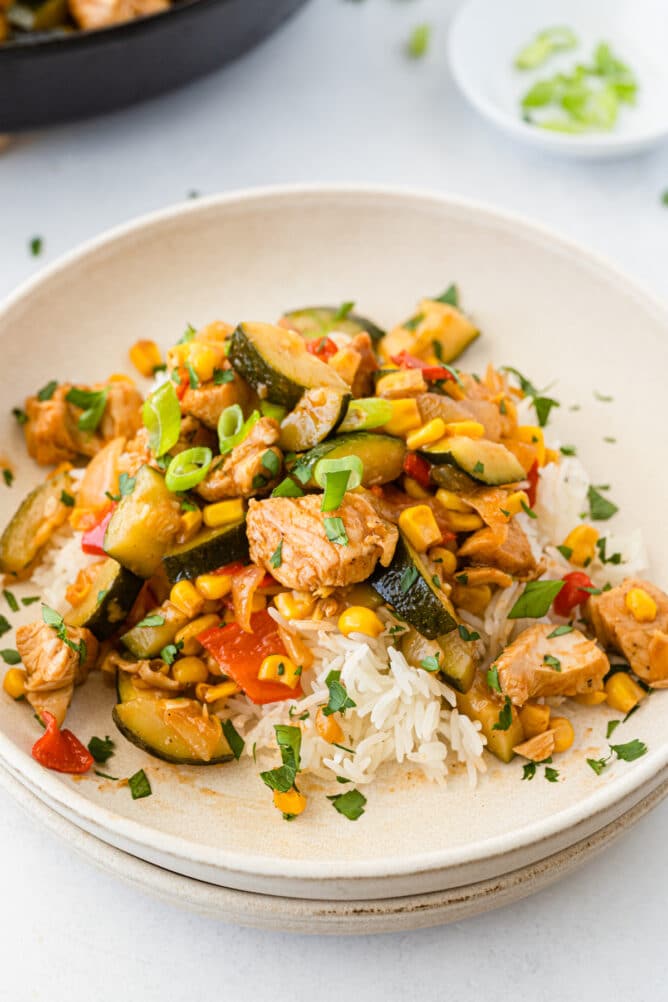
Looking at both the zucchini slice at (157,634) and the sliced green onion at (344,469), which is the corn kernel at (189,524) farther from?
the sliced green onion at (344,469)

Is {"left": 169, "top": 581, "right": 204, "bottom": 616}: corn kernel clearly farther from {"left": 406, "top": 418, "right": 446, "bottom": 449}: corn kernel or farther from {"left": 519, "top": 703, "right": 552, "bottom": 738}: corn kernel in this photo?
{"left": 519, "top": 703, "right": 552, "bottom": 738}: corn kernel

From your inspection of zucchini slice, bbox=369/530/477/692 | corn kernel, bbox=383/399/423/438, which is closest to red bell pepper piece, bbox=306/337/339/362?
corn kernel, bbox=383/399/423/438

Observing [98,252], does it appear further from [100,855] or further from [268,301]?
[100,855]

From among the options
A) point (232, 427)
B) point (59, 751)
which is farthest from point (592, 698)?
point (59, 751)

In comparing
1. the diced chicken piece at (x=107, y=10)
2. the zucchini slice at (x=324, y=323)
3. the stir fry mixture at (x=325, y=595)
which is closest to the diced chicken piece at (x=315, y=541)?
the stir fry mixture at (x=325, y=595)

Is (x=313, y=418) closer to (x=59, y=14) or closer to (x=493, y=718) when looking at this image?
(x=493, y=718)

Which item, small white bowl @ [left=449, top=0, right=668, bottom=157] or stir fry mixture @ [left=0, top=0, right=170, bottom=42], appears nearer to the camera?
stir fry mixture @ [left=0, top=0, right=170, bottom=42]
